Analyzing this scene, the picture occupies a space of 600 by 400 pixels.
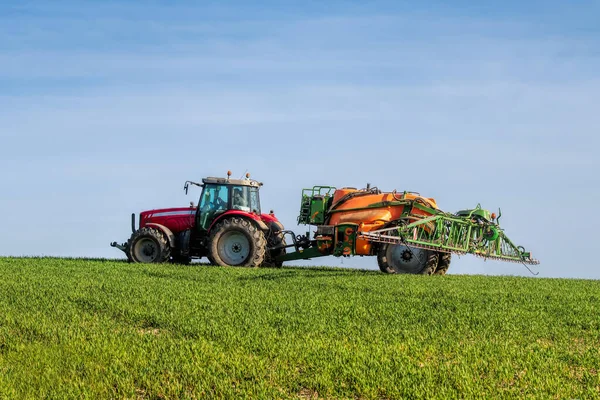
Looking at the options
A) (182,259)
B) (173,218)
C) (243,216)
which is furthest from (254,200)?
(182,259)

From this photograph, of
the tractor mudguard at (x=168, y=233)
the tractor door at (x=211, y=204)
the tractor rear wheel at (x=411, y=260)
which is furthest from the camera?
the tractor mudguard at (x=168, y=233)

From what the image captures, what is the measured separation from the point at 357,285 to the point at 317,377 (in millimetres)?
7795

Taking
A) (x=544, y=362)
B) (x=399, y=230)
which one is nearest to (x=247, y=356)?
(x=544, y=362)

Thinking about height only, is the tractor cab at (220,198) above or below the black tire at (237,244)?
above

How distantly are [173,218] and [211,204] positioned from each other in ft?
5.08

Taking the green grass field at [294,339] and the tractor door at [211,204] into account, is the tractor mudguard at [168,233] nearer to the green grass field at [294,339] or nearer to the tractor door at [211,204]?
the tractor door at [211,204]

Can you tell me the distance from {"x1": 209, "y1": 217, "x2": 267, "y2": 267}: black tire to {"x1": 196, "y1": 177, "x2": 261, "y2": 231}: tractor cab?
56cm

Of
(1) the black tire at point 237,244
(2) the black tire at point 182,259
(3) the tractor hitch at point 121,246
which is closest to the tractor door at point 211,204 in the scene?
(1) the black tire at point 237,244

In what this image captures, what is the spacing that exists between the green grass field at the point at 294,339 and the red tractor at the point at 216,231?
3979 millimetres

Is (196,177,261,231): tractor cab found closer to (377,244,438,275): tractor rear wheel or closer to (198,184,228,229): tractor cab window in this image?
(198,184,228,229): tractor cab window

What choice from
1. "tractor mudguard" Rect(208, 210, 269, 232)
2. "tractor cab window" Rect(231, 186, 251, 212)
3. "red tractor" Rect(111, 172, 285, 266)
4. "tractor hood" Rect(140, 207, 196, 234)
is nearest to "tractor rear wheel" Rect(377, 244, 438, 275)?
"red tractor" Rect(111, 172, 285, 266)

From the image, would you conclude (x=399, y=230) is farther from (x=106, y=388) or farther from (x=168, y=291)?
(x=106, y=388)

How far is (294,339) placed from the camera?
1158 centimetres

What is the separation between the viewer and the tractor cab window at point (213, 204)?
2306 centimetres
